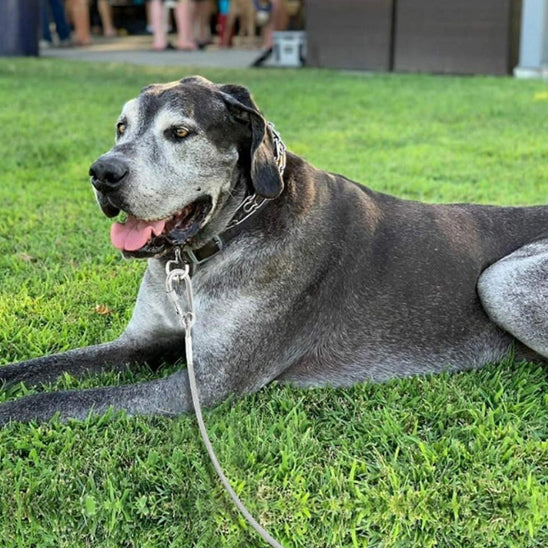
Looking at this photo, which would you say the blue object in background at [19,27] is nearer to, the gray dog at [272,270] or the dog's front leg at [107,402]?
the gray dog at [272,270]

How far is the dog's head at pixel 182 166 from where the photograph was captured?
3242 millimetres

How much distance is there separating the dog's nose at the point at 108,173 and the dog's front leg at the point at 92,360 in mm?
866

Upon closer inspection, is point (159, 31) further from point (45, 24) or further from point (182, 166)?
point (182, 166)

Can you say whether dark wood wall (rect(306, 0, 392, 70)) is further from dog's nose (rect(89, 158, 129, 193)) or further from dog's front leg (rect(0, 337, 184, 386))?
dog's nose (rect(89, 158, 129, 193))

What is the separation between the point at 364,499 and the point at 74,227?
3.78 m

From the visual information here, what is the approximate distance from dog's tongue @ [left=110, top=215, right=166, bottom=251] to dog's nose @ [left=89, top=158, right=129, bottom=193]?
0.59 feet

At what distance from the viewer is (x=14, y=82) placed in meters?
13.7

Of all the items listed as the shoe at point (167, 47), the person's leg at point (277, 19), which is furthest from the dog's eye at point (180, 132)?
the shoe at point (167, 47)

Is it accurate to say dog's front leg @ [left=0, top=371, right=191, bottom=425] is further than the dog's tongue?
No

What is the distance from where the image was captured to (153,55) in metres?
20.2

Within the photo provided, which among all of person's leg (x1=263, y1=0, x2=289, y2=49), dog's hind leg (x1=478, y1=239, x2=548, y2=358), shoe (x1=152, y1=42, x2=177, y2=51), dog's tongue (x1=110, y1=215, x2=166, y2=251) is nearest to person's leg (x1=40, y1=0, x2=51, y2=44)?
shoe (x1=152, y1=42, x2=177, y2=51)

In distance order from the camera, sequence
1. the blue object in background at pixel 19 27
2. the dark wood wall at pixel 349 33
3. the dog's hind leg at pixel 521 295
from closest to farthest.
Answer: the dog's hind leg at pixel 521 295
the blue object in background at pixel 19 27
the dark wood wall at pixel 349 33

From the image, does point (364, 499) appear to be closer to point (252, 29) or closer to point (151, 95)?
point (151, 95)

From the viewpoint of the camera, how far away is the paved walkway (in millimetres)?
18641
